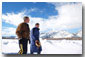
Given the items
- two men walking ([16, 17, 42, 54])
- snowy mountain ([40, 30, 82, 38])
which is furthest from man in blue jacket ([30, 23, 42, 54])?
snowy mountain ([40, 30, 82, 38])

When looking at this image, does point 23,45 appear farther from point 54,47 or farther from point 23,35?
point 54,47

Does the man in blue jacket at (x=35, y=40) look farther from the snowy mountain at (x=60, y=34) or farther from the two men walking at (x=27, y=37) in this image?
the snowy mountain at (x=60, y=34)

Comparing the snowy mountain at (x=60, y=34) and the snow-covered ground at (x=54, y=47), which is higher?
the snowy mountain at (x=60, y=34)

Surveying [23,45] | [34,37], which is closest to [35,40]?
[34,37]

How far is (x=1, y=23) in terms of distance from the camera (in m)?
3.89

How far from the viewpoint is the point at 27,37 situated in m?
3.86

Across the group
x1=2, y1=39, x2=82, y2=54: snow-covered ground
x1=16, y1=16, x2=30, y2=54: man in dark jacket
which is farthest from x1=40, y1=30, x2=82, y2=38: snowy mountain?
x1=16, y1=16, x2=30, y2=54: man in dark jacket

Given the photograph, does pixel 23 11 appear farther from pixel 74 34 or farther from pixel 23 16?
pixel 74 34

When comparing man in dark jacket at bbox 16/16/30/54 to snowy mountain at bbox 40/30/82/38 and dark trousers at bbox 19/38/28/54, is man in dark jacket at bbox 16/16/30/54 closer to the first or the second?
dark trousers at bbox 19/38/28/54

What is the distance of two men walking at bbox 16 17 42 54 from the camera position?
385 cm

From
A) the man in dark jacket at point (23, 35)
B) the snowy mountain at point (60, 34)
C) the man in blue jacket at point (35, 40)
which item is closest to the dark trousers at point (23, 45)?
the man in dark jacket at point (23, 35)

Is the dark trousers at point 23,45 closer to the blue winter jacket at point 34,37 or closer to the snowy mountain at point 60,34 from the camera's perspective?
the blue winter jacket at point 34,37

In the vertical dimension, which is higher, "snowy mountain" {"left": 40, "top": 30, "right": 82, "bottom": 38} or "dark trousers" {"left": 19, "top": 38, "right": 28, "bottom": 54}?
"snowy mountain" {"left": 40, "top": 30, "right": 82, "bottom": 38}

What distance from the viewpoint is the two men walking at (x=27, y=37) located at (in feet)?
12.6
